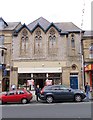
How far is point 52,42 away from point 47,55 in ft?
6.54

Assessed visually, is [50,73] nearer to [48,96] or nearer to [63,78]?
[63,78]

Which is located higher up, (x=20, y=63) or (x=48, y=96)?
(x=20, y=63)

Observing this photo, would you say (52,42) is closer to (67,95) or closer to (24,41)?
(24,41)

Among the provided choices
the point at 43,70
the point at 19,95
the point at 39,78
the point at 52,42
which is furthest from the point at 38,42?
the point at 19,95

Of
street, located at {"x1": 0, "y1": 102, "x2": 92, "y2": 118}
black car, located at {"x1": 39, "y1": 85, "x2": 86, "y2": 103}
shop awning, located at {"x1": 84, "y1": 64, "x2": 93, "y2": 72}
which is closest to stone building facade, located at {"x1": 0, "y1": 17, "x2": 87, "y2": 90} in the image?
shop awning, located at {"x1": 84, "y1": 64, "x2": 93, "y2": 72}

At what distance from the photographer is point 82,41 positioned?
1341 inches

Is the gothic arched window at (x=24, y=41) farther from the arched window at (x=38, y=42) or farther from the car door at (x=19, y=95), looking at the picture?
the car door at (x=19, y=95)

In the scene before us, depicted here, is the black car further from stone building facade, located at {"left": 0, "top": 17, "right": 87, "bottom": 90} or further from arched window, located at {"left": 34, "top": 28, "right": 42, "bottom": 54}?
arched window, located at {"left": 34, "top": 28, "right": 42, "bottom": 54}

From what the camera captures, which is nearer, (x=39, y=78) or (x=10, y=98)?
(x=10, y=98)

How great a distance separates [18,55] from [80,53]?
28.1ft

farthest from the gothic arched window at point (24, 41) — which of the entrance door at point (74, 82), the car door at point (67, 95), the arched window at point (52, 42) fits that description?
the car door at point (67, 95)

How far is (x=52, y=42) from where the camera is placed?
34.5 meters

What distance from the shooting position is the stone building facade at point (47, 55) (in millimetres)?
33362

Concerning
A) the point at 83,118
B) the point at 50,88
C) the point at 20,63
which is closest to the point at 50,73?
the point at 20,63
